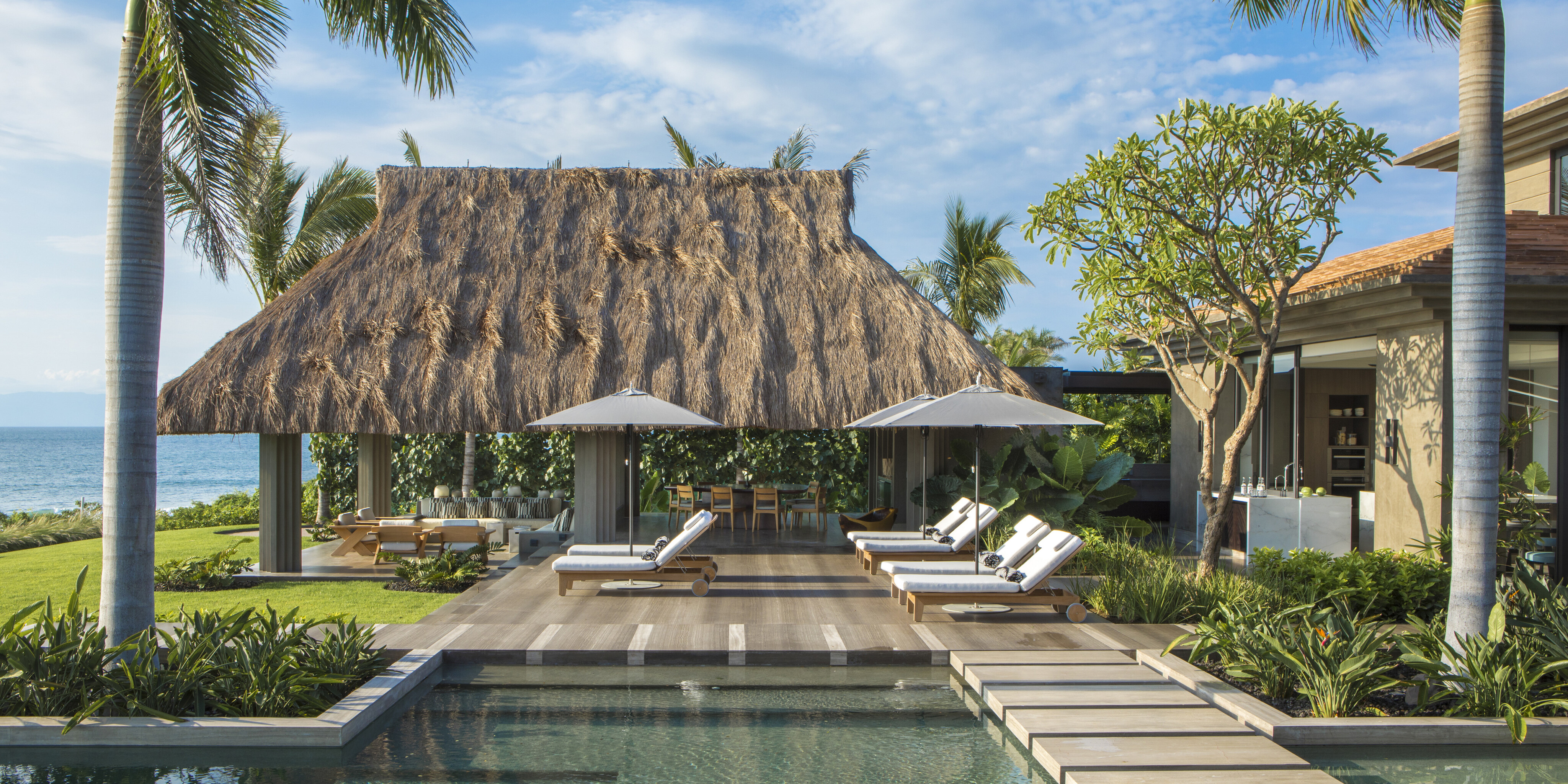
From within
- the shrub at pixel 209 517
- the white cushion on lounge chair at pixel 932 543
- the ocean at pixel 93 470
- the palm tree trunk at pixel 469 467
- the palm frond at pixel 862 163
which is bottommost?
the ocean at pixel 93 470

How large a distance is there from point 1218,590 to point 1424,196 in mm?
9879

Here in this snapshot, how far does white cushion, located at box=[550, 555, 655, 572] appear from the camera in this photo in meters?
8.94

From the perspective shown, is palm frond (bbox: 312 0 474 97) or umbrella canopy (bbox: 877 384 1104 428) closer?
palm frond (bbox: 312 0 474 97)

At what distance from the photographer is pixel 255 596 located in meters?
9.38

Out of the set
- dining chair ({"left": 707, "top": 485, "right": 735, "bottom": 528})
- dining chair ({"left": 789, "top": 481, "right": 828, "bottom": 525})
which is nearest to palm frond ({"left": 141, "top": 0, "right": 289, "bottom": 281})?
dining chair ({"left": 707, "top": 485, "right": 735, "bottom": 528})

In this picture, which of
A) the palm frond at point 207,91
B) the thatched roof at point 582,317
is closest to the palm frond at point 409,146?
the thatched roof at point 582,317

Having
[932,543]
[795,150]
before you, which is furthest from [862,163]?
[932,543]

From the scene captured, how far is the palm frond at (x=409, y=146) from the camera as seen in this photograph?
19.2 m

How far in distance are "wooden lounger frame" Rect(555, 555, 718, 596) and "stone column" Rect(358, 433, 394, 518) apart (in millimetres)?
6162

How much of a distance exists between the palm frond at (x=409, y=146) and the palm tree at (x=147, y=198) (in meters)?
14.9

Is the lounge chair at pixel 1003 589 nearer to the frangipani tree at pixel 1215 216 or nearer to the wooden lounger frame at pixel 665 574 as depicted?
the frangipani tree at pixel 1215 216

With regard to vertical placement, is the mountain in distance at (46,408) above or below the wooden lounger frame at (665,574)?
above

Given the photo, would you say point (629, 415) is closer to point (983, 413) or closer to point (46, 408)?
point (983, 413)

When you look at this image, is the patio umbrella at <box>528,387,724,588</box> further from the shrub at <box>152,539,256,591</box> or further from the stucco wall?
the stucco wall
